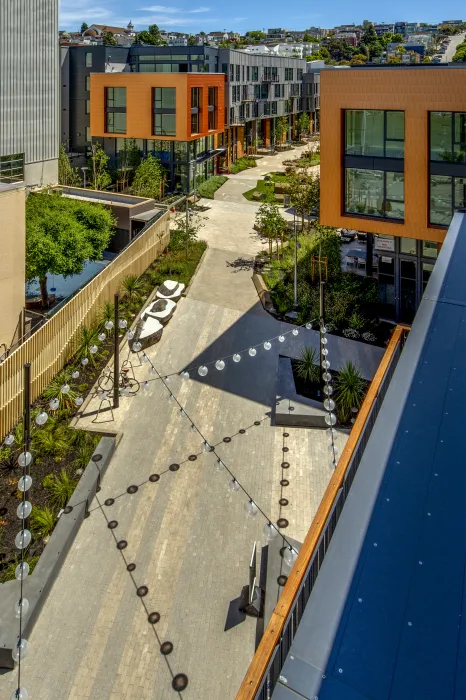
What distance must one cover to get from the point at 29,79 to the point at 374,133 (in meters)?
22.8

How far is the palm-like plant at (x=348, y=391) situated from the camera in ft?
51.8

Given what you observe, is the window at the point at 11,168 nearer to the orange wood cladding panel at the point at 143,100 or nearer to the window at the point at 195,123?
the orange wood cladding panel at the point at 143,100

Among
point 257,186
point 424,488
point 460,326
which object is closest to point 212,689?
point 424,488

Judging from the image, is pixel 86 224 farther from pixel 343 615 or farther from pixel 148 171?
pixel 343 615

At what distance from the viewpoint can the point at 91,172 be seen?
43219 millimetres

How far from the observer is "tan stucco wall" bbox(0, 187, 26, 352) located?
54.2 feet

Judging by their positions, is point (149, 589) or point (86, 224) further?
point (86, 224)

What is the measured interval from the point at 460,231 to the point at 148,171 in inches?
1193

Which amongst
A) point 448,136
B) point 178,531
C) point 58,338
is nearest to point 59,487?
point 178,531

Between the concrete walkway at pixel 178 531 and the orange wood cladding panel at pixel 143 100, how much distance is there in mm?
25990

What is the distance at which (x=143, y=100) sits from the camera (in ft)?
131

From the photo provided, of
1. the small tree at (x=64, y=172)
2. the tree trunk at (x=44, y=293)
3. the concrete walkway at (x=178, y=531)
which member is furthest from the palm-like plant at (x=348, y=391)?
the small tree at (x=64, y=172)

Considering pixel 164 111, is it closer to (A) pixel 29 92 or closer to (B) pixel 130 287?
(A) pixel 29 92

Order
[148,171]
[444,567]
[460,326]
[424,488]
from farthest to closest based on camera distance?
[148,171] < [460,326] < [424,488] < [444,567]
